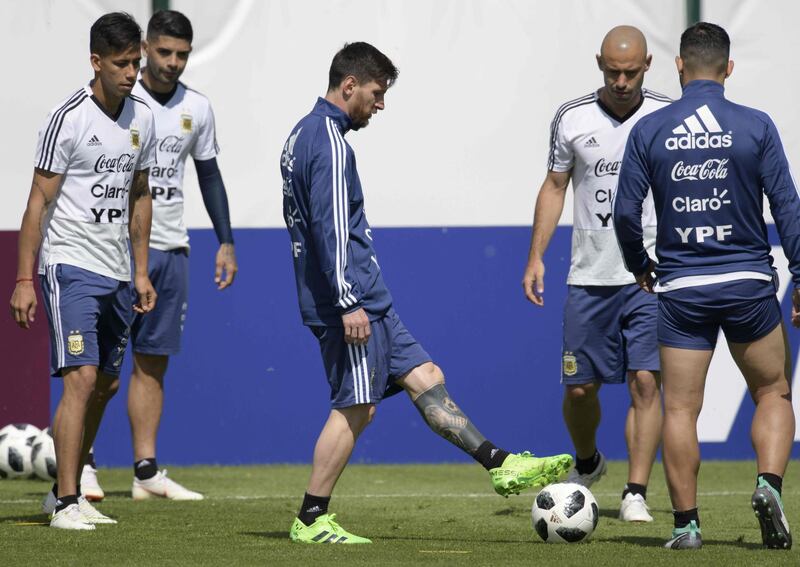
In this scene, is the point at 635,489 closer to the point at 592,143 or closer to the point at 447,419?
the point at 447,419

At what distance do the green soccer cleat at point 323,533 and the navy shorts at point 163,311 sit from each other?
7.81 ft

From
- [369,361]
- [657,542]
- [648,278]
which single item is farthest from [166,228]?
[657,542]

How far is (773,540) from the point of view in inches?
220

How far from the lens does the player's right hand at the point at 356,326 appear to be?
570 cm

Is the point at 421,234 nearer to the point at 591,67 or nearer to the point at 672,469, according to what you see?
the point at 591,67

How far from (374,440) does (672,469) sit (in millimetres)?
4200

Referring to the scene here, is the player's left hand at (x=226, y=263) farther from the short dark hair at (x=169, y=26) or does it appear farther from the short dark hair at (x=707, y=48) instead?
the short dark hair at (x=707, y=48)

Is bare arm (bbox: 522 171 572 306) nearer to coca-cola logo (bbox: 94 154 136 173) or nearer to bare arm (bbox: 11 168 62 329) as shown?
coca-cola logo (bbox: 94 154 136 173)

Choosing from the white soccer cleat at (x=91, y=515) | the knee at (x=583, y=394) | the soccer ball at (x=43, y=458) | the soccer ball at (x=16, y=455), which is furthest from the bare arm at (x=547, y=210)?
the soccer ball at (x=16, y=455)

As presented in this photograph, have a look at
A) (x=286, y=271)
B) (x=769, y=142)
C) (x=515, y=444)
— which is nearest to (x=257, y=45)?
(x=286, y=271)

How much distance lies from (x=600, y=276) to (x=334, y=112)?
206cm

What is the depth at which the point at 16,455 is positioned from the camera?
848 centimetres

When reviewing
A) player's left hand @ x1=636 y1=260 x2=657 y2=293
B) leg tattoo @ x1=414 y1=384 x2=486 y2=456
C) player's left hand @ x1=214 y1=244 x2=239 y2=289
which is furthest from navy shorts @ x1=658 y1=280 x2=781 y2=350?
player's left hand @ x1=214 y1=244 x2=239 y2=289

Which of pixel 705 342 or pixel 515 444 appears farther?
pixel 515 444
